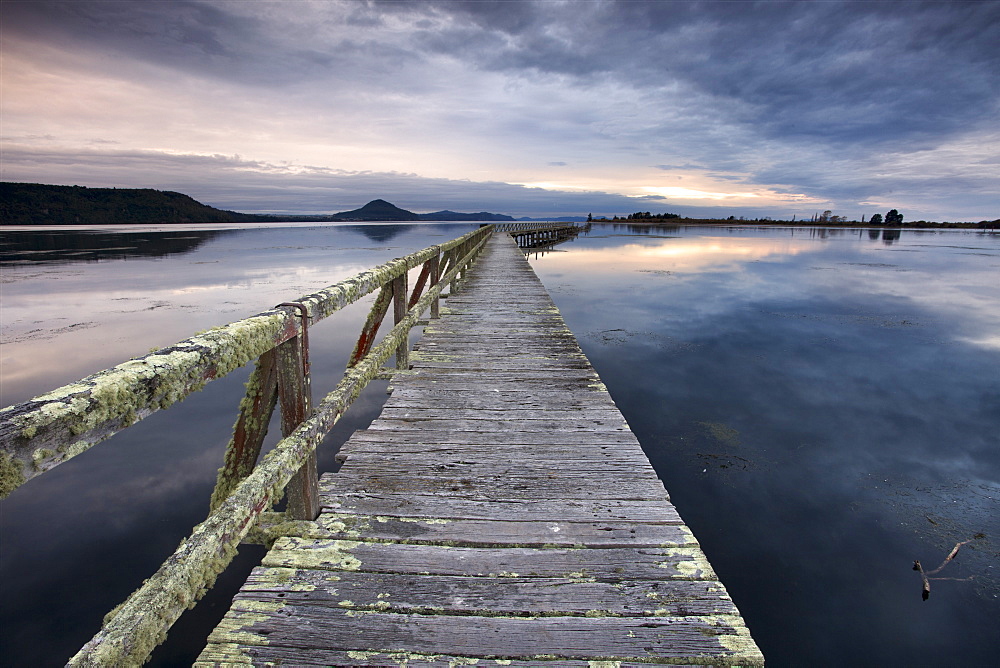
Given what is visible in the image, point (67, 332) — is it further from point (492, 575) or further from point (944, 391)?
point (944, 391)

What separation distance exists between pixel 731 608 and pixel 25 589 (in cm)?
637

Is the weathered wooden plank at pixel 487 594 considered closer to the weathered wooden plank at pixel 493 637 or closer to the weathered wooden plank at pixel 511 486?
the weathered wooden plank at pixel 493 637

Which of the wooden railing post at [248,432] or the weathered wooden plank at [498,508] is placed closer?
the wooden railing post at [248,432]

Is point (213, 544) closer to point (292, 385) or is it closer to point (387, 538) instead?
point (292, 385)

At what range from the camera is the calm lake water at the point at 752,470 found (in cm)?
396

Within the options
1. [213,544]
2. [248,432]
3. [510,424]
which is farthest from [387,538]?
[510,424]

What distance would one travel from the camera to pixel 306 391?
2115 mm

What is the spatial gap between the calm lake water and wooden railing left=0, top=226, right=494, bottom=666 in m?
3.50


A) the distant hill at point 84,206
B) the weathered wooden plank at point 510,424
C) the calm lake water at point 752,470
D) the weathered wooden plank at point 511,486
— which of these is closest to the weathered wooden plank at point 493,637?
the weathered wooden plank at point 511,486

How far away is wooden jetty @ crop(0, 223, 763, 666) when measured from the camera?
1.15m

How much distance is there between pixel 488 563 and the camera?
7.19ft

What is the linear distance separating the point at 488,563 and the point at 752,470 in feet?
16.6

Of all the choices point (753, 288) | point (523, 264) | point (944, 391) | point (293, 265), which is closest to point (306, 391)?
point (944, 391)

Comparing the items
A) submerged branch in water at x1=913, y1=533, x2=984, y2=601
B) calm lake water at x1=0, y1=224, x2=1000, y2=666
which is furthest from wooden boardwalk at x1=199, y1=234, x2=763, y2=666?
submerged branch in water at x1=913, y1=533, x2=984, y2=601
